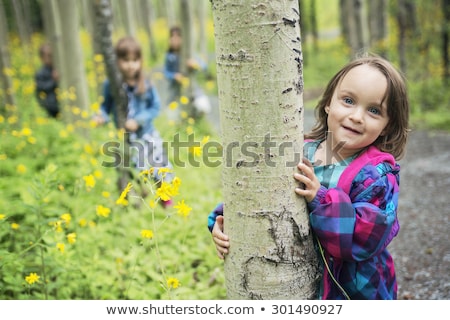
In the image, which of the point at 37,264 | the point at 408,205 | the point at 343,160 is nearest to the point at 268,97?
the point at 343,160

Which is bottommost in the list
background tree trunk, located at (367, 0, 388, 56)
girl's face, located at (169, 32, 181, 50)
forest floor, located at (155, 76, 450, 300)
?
forest floor, located at (155, 76, 450, 300)

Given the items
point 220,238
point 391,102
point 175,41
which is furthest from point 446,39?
point 220,238

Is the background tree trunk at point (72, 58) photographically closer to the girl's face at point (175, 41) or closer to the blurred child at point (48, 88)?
the blurred child at point (48, 88)

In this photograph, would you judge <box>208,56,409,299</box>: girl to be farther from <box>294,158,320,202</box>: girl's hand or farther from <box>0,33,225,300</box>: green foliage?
<box>0,33,225,300</box>: green foliage

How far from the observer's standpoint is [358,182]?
62.5 inches

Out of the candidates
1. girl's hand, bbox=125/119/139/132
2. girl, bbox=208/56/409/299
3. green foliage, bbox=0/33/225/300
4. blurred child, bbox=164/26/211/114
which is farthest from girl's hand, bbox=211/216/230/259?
blurred child, bbox=164/26/211/114

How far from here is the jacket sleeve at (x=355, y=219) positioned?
1461 mm

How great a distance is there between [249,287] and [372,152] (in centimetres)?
73

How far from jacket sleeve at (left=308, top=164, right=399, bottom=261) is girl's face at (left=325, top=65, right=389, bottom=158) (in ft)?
0.63

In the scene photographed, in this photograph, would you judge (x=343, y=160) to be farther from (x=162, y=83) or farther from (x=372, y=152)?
(x=162, y=83)

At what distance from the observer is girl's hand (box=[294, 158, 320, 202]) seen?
1477mm

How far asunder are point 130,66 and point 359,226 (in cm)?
339

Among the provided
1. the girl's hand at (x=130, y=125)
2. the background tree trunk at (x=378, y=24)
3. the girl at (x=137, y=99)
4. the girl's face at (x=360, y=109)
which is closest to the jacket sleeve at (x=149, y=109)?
the girl at (x=137, y=99)

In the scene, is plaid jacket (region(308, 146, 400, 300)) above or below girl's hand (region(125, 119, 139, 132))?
below
